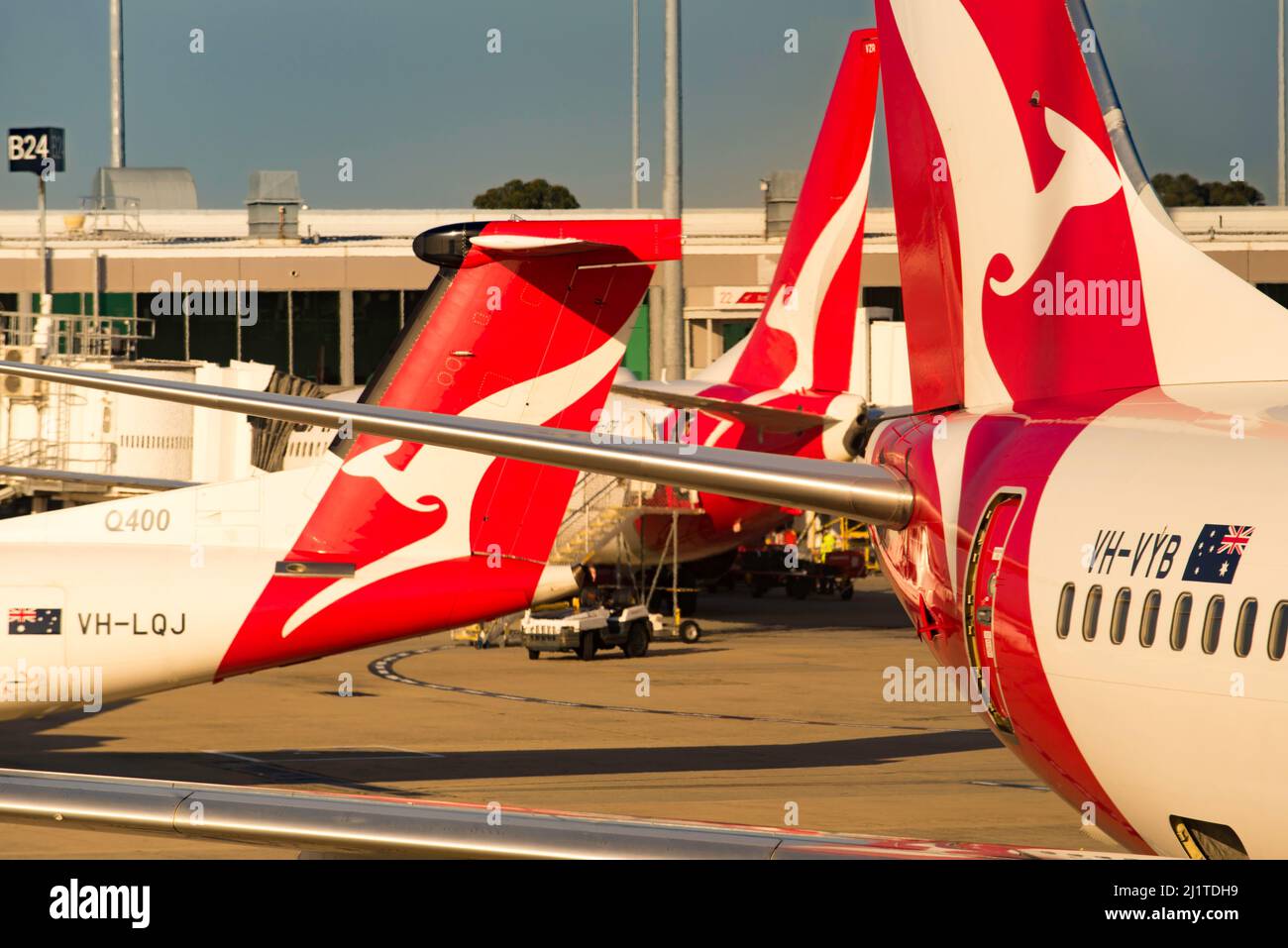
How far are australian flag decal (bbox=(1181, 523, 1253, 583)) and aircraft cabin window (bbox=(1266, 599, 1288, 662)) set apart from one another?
39 centimetres

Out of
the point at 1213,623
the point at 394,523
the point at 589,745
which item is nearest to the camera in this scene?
the point at 1213,623

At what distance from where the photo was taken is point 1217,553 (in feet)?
25.3

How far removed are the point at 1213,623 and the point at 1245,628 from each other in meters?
0.24

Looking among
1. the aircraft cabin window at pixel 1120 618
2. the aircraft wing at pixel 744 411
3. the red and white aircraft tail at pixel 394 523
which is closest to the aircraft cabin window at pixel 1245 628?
the aircraft cabin window at pixel 1120 618

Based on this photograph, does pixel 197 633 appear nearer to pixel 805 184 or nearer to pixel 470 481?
pixel 470 481

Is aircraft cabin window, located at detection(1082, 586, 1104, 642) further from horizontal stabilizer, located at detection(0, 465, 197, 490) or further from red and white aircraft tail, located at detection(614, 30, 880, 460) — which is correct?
red and white aircraft tail, located at detection(614, 30, 880, 460)

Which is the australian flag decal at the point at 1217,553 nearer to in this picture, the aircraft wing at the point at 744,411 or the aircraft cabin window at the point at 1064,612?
the aircraft cabin window at the point at 1064,612

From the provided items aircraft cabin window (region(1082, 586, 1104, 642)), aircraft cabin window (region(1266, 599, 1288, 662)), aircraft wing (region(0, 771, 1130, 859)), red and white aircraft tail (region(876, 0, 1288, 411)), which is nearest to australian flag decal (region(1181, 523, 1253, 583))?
aircraft cabin window (region(1266, 599, 1288, 662))

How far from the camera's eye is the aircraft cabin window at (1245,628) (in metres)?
7.36

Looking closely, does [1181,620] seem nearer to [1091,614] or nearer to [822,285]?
[1091,614]

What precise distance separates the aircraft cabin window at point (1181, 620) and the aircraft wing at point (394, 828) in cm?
150

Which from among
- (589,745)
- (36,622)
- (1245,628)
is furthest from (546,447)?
(589,745)
